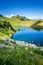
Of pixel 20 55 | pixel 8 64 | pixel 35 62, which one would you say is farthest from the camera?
pixel 20 55

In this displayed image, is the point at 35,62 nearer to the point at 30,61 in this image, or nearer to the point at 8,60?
the point at 30,61

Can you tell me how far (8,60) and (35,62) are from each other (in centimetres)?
207

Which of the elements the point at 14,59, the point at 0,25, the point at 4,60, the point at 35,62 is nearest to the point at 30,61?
the point at 35,62

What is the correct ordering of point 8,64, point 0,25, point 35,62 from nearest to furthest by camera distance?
point 8,64
point 35,62
point 0,25

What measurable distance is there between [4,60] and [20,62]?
3.83 ft

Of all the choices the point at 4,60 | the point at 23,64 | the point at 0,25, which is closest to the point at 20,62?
the point at 23,64

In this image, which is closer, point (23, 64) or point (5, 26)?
point (23, 64)

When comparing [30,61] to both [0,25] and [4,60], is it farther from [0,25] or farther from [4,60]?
[0,25]

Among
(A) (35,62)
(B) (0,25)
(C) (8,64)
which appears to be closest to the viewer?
(C) (8,64)

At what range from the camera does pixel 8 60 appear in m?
12.2

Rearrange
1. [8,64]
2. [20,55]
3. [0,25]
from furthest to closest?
1. [0,25]
2. [20,55]
3. [8,64]

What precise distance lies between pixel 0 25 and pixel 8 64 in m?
121

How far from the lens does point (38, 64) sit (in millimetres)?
12312

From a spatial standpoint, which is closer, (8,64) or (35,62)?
(8,64)
